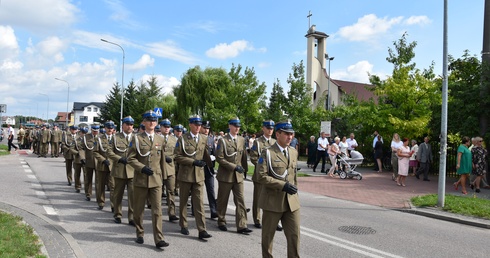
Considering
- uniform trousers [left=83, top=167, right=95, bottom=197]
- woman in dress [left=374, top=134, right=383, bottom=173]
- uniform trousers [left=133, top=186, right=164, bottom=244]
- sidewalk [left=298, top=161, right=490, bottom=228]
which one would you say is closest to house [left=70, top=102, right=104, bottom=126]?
woman in dress [left=374, top=134, right=383, bottom=173]

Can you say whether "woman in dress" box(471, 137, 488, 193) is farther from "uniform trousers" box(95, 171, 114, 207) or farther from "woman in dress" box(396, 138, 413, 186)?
"uniform trousers" box(95, 171, 114, 207)

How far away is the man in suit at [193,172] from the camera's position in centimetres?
660

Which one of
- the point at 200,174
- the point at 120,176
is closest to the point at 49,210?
the point at 120,176

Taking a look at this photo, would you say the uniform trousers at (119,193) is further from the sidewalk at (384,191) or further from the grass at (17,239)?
the sidewalk at (384,191)

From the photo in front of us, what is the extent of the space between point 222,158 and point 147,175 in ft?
4.89

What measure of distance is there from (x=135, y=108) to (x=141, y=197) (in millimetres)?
47834

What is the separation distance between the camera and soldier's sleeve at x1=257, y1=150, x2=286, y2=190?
15.0ft

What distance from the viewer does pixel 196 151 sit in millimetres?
7086

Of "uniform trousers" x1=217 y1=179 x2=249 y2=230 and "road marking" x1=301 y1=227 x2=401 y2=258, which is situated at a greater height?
"uniform trousers" x1=217 y1=179 x2=249 y2=230

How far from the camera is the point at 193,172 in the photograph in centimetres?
677

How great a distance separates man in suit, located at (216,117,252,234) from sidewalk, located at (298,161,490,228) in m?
5.07

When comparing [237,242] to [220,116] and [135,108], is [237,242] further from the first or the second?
[135,108]

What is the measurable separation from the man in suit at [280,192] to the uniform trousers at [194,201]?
2024mm

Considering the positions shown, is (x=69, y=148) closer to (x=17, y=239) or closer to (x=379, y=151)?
(x=17, y=239)
